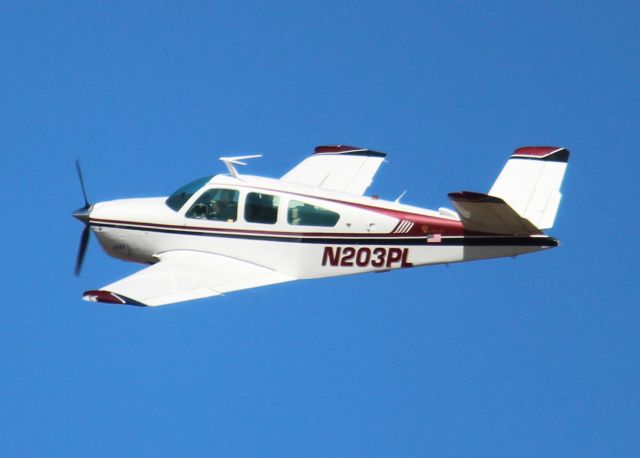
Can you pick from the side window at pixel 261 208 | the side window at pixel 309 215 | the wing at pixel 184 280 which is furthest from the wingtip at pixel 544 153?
the wing at pixel 184 280

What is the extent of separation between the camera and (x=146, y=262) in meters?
27.0

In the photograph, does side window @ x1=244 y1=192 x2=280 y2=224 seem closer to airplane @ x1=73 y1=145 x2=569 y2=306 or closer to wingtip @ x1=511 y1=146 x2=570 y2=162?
airplane @ x1=73 y1=145 x2=569 y2=306

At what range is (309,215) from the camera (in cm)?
2577

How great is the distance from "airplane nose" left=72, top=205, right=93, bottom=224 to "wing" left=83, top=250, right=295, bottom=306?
5.86 feet

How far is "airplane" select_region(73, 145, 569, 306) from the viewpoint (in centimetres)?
2519

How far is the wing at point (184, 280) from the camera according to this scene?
2423cm

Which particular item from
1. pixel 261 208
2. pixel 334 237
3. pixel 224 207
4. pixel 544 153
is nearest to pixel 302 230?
pixel 334 237

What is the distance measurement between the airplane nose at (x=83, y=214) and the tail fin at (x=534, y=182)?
759cm

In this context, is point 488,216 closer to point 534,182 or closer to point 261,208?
point 534,182

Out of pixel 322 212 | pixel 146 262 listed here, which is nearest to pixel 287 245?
pixel 322 212

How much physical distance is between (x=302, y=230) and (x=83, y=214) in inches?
175

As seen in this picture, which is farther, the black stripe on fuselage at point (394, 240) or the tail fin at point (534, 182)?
the tail fin at point (534, 182)

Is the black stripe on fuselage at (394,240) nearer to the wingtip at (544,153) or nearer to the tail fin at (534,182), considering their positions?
the tail fin at (534,182)

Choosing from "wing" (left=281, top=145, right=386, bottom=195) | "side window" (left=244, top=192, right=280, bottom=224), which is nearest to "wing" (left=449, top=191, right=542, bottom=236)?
"side window" (left=244, top=192, right=280, bottom=224)
